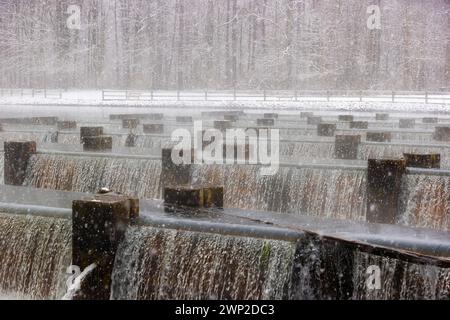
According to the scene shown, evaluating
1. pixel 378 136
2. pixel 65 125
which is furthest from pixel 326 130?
pixel 65 125

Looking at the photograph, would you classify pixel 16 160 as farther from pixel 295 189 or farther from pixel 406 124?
pixel 406 124

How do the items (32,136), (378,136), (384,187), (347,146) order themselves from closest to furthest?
(384,187), (347,146), (378,136), (32,136)

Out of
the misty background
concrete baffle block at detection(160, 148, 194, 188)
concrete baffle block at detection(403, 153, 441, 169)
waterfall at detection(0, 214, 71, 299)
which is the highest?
the misty background

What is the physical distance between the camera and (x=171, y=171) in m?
14.1

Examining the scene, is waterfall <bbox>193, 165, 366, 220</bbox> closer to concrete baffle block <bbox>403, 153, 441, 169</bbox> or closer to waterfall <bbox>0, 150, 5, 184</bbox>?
concrete baffle block <bbox>403, 153, 441, 169</bbox>

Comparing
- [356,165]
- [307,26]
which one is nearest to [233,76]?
[307,26]

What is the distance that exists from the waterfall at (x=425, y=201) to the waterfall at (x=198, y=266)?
4856 millimetres

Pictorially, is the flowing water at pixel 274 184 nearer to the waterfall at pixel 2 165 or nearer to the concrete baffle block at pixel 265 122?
the waterfall at pixel 2 165

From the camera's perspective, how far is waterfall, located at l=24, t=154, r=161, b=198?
588 inches

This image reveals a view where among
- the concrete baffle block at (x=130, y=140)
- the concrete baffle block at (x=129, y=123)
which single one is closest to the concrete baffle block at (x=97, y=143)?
the concrete baffle block at (x=130, y=140)

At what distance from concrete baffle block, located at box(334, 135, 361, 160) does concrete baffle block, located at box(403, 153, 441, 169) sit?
308cm

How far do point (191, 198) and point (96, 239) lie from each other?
151 cm

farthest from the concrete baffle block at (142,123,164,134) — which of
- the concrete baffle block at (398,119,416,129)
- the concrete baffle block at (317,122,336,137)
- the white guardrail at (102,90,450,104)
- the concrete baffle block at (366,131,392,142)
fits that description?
the white guardrail at (102,90,450,104)
